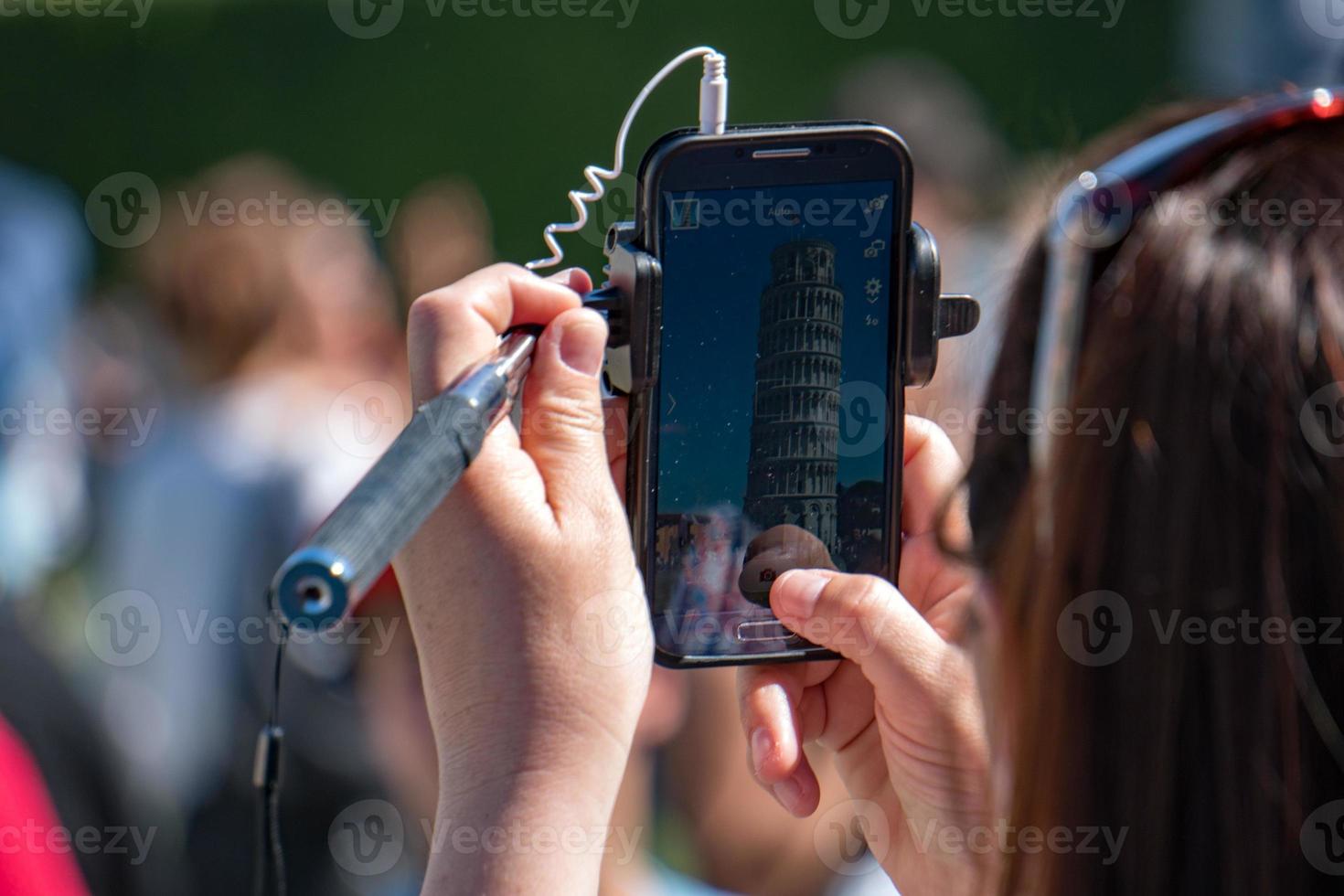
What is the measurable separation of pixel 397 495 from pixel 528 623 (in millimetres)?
185

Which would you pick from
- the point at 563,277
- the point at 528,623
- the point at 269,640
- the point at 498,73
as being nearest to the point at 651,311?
the point at 563,277

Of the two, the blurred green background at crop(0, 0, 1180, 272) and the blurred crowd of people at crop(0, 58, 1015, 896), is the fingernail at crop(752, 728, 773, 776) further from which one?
the blurred green background at crop(0, 0, 1180, 272)

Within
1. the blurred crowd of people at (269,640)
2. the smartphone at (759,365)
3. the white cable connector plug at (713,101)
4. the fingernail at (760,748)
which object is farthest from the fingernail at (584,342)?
the blurred crowd of people at (269,640)

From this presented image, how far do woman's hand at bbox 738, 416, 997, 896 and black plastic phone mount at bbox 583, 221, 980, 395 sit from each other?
0.12 meters

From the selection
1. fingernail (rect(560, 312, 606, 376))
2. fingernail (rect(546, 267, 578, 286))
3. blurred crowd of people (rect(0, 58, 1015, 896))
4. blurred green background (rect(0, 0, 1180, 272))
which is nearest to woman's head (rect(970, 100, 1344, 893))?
fingernail (rect(560, 312, 606, 376))

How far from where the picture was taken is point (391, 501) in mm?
723

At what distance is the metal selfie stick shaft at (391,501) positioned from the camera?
0.66 meters

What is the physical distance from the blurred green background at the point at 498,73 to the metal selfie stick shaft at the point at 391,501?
362 cm

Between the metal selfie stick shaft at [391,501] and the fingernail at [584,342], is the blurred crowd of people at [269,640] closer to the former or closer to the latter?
the fingernail at [584,342]

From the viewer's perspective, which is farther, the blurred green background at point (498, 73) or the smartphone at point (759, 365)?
the blurred green background at point (498, 73)

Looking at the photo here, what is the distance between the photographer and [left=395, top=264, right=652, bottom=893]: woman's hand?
33.4 inches

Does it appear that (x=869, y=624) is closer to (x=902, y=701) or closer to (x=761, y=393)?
(x=902, y=701)

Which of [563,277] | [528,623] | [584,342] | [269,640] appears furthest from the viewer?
[269,640]

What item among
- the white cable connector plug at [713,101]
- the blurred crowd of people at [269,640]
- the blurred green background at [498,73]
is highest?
the blurred green background at [498,73]
